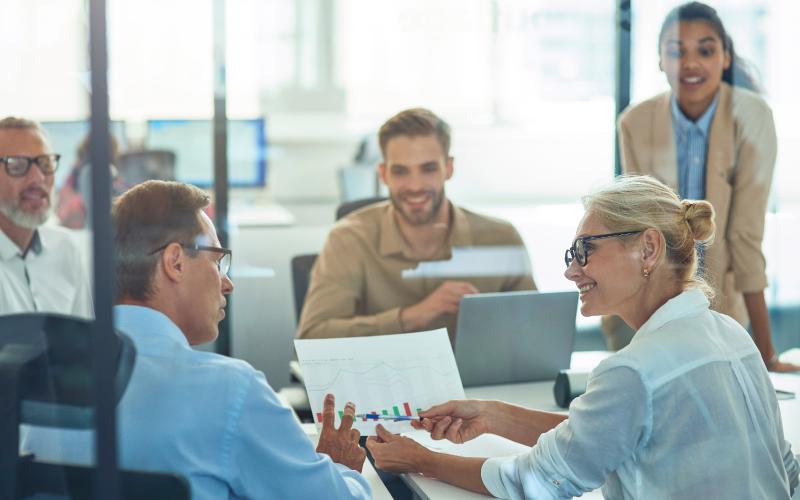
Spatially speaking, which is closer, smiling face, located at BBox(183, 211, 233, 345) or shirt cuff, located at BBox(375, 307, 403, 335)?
smiling face, located at BBox(183, 211, 233, 345)

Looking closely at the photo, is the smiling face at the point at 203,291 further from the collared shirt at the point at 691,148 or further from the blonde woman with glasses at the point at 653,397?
the collared shirt at the point at 691,148

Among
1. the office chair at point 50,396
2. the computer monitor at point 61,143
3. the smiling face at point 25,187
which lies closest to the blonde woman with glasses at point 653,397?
the office chair at point 50,396

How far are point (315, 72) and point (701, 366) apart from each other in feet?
15.6

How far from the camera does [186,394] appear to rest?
147 cm

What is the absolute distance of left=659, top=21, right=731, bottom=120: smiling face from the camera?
321 cm

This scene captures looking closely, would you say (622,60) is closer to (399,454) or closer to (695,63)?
(695,63)

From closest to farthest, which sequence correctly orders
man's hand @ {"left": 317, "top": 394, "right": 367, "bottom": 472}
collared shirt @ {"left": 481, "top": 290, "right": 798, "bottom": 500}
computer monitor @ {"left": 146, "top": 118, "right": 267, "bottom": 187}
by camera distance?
collared shirt @ {"left": 481, "top": 290, "right": 798, "bottom": 500} → man's hand @ {"left": 317, "top": 394, "right": 367, "bottom": 472} → computer monitor @ {"left": 146, "top": 118, "right": 267, "bottom": 187}

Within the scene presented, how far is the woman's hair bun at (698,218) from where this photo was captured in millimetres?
1700

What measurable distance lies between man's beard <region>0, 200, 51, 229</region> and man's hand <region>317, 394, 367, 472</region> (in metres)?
0.97

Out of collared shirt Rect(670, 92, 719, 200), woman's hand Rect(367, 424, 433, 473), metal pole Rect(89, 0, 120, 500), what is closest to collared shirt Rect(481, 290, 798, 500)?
woman's hand Rect(367, 424, 433, 473)

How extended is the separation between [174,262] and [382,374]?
23.4 inches

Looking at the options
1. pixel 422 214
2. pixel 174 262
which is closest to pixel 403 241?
pixel 422 214

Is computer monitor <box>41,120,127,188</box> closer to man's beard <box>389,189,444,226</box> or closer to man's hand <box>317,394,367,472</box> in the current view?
man's hand <box>317,394,367,472</box>

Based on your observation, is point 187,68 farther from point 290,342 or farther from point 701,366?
point 701,366
